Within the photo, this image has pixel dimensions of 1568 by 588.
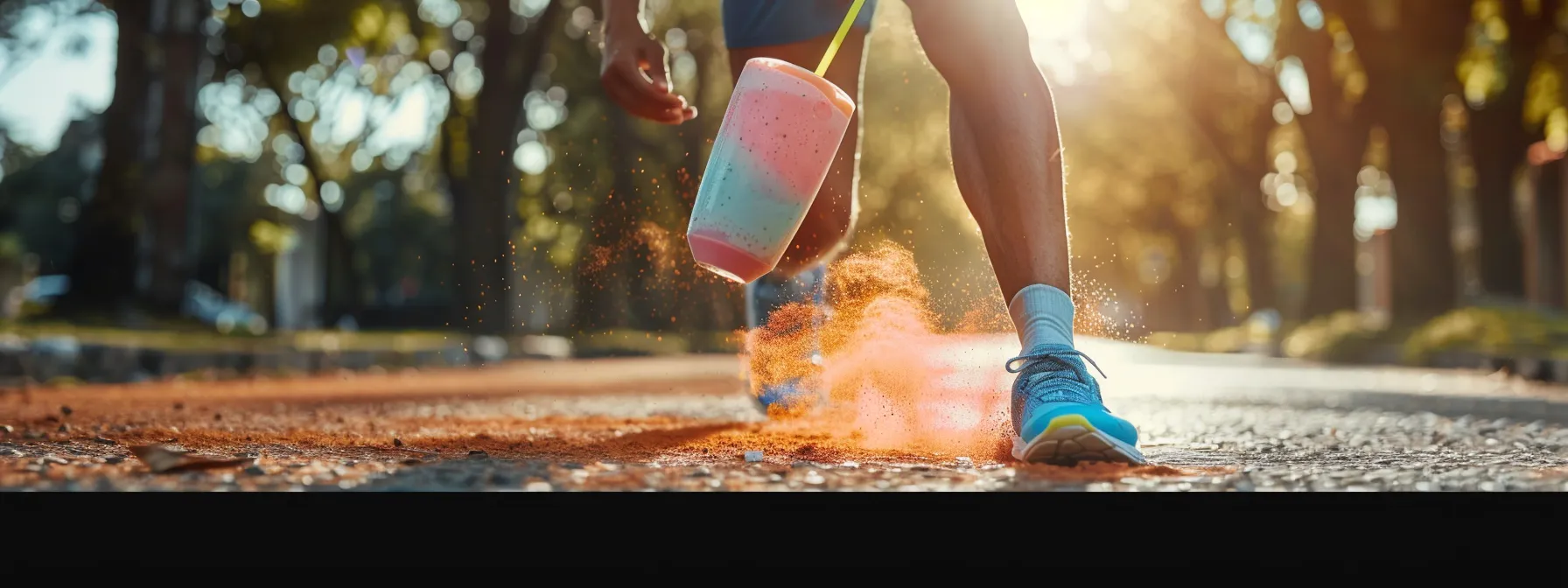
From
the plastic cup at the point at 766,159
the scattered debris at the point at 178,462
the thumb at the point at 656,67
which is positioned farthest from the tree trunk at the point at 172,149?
the scattered debris at the point at 178,462

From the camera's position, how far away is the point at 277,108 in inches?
962

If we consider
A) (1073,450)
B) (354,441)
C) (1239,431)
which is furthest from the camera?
(1239,431)

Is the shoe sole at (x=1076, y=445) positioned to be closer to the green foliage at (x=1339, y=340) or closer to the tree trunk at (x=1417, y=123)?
the green foliage at (x=1339, y=340)

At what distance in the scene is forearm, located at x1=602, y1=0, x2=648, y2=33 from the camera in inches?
136

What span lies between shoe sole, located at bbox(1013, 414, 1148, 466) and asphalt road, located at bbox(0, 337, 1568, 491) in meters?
0.07

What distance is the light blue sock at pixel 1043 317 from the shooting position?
285 cm

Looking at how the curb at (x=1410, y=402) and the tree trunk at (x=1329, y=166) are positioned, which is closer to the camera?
the curb at (x=1410, y=402)

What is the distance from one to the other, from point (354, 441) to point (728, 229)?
1.13 meters

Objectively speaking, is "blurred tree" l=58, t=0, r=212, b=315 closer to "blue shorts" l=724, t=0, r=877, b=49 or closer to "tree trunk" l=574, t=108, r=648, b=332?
"tree trunk" l=574, t=108, r=648, b=332

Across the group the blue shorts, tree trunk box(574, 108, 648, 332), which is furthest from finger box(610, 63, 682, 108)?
tree trunk box(574, 108, 648, 332)

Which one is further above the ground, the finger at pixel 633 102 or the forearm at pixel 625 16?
the forearm at pixel 625 16

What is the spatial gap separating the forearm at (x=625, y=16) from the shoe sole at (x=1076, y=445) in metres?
1.50
